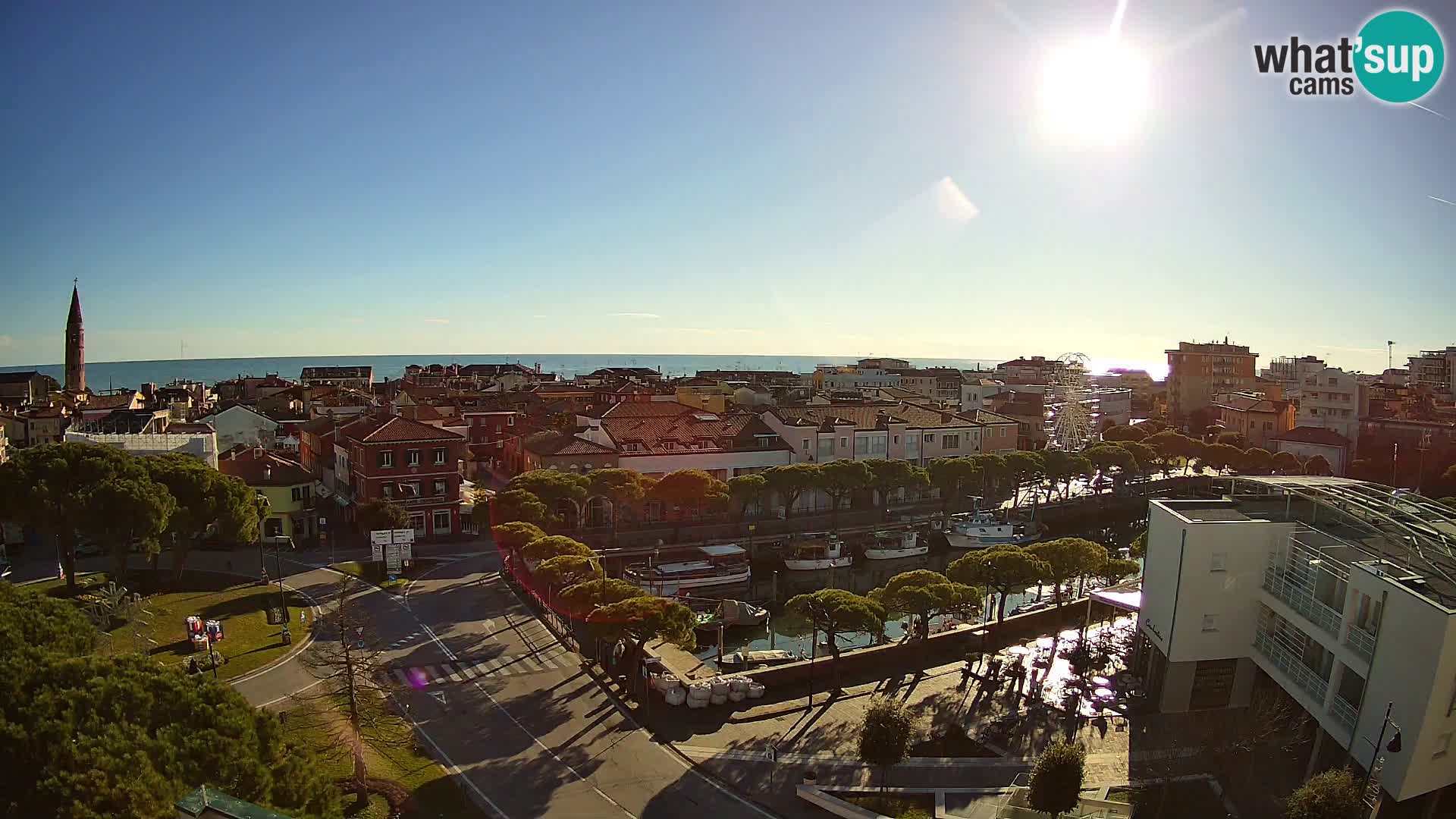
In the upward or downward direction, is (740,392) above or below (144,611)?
above

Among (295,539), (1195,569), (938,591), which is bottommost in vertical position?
(295,539)

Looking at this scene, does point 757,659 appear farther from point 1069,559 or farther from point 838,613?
point 1069,559

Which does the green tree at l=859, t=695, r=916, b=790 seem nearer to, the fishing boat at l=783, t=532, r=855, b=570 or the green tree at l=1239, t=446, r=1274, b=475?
the fishing boat at l=783, t=532, r=855, b=570

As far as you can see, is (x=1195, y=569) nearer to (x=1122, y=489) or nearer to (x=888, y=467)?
(x=888, y=467)

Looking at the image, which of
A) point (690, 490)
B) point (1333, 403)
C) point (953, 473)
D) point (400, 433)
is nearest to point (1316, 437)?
point (1333, 403)

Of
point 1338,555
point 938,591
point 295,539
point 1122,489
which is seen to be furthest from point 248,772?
point 1122,489

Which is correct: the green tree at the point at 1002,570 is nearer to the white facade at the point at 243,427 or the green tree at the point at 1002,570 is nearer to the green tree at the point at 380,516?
the green tree at the point at 380,516

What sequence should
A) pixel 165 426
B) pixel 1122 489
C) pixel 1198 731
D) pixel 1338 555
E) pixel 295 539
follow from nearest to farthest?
pixel 1338 555 < pixel 1198 731 < pixel 295 539 < pixel 165 426 < pixel 1122 489
